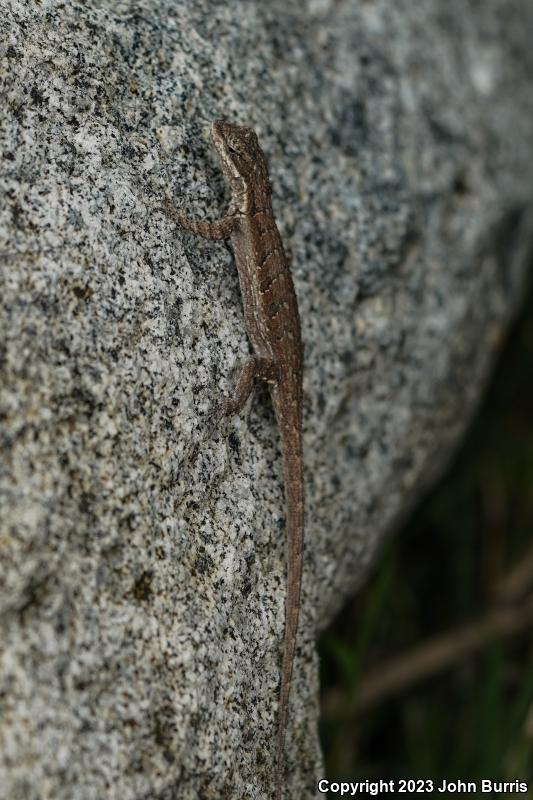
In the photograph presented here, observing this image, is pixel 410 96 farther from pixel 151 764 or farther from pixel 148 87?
pixel 151 764

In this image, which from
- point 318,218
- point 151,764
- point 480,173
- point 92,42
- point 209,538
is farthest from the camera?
point 480,173

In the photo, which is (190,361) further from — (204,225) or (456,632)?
(456,632)

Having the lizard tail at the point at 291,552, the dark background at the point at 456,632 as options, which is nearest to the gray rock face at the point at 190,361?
the lizard tail at the point at 291,552

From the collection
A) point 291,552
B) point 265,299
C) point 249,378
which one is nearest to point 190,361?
point 249,378

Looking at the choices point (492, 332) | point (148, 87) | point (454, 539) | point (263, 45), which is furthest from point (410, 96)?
point (454, 539)

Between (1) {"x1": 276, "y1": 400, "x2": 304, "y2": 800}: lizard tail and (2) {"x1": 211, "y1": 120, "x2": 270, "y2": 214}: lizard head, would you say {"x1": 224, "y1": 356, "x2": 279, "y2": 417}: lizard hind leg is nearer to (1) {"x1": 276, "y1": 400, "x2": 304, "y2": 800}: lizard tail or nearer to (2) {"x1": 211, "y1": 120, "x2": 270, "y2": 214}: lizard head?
(1) {"x1": 276, "y1": 400, "x2": 304, "y2": 800}: lizard tail
